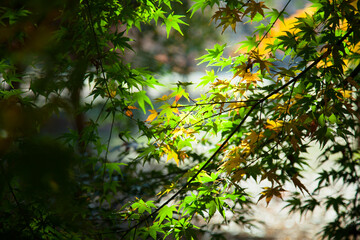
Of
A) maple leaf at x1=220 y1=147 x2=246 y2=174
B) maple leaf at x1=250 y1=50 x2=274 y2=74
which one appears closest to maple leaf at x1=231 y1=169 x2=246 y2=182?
maple leaf at x1=220 y1=147 x2=246 y2=174

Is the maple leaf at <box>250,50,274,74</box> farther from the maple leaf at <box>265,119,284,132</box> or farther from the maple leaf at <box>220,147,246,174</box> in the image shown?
the maple leaf at <box>220,147,246,174</box>

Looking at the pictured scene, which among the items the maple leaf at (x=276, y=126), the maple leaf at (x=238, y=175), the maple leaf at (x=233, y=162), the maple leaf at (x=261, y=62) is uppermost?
the maple leaf at (x=261, y=62)

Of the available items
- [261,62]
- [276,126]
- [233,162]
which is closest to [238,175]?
[233,162]

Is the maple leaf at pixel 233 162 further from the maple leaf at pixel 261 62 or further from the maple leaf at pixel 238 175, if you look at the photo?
the maple leaf at pixel 261 62

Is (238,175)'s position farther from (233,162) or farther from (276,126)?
(276,126)

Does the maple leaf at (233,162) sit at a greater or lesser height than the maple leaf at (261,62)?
lesser

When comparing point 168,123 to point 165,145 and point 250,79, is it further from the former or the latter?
point 250,79

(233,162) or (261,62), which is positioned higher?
(261,62)

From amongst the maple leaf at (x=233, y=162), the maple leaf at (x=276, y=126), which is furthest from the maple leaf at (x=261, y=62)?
the maple leaf at (x=233, y=162)

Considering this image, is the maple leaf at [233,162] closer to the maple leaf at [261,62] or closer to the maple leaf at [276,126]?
the maple leaf at [276,126]

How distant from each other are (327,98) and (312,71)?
0.18 meters

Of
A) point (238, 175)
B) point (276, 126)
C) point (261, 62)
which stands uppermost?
point (261, 62)

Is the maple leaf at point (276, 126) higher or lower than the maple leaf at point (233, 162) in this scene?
higher

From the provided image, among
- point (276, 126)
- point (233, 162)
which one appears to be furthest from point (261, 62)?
point (233, 162)
